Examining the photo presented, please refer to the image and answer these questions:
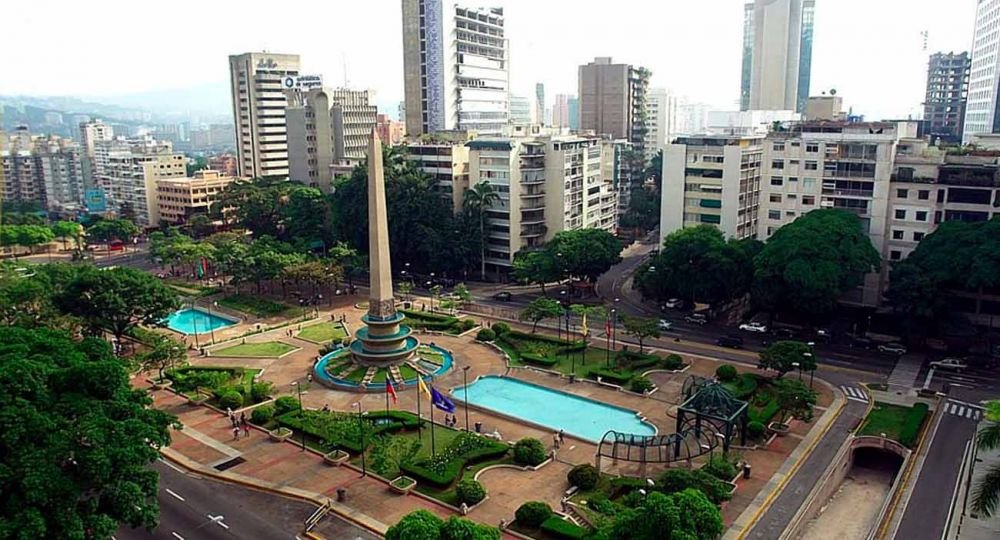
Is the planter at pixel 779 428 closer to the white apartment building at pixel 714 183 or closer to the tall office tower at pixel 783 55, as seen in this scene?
the white apartment building at pixel 714 183

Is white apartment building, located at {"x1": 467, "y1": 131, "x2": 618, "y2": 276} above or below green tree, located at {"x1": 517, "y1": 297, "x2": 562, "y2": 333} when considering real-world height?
above

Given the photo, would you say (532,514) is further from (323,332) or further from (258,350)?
(323,332)

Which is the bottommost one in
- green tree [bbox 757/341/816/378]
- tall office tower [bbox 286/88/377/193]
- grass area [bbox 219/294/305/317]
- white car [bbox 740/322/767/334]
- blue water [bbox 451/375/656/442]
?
blue water [bbox 451/375/656/442]

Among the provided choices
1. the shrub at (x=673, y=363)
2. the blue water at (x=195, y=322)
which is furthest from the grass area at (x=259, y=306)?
the shrub at (x=673, y=363)

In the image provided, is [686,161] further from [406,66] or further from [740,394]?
[406,66]

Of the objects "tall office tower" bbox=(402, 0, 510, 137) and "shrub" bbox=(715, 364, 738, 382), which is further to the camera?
"tall office tower" bbox=(402, 0, 510, 137)

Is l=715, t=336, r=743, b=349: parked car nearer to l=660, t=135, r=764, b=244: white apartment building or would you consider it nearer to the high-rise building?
l=660, t=135, r=764, b=244: white apartment building

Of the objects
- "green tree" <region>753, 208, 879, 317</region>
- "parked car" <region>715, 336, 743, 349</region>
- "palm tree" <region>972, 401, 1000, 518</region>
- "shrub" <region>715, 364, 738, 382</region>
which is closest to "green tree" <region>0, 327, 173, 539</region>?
"palm tree" <region>972, 401, 1000, 518</region>
